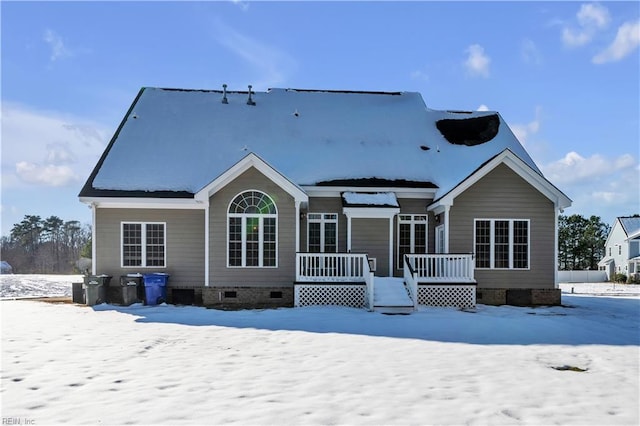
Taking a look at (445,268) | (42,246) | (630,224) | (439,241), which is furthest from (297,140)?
(42,246)

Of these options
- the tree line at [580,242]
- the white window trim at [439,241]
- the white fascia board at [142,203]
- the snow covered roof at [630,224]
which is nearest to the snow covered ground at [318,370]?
the white window trim at [439,241]

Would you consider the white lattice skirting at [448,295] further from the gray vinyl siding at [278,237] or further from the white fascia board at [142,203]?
the white fascia board at [142,203]

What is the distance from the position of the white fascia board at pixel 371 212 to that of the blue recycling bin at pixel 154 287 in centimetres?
668

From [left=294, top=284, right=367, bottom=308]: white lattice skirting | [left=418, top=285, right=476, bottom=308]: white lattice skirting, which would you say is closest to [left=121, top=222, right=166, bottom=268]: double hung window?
[left=294, top=284, right=367, bottom=308]: white lattice skirting

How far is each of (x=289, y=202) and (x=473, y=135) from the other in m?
9.41

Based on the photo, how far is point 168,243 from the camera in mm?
16891

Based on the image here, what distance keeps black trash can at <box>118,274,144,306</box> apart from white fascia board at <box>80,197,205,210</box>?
2.44 metres

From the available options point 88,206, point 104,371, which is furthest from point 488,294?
point 88,206

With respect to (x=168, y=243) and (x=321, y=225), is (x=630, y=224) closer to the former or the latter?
(x=321, y=225)

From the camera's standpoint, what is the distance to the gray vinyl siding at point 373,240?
17.3 m

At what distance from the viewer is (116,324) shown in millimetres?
11898

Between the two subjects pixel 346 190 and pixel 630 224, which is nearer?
pixel 346 190

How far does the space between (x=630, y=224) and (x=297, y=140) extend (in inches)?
1866

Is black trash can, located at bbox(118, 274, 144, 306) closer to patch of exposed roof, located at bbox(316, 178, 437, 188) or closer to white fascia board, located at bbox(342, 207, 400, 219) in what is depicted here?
patch of exposed roof, located at bbox(316, 178, 437, 188)
